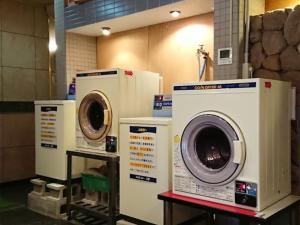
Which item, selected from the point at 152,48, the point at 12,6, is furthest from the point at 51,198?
the point at 12,6

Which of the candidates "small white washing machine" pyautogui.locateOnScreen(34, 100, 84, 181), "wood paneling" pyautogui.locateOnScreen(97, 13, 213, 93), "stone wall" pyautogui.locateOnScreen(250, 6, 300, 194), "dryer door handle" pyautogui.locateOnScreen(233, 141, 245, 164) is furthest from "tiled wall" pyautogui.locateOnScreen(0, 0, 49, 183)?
"dryer door handle" pyautogui.locateOnScreen(233, 141, 245, 164)

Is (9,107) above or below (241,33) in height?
below

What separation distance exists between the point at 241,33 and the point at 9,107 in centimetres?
426

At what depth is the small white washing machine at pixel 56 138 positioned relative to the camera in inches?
170

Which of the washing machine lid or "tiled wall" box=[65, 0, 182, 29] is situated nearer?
the washing machine lid

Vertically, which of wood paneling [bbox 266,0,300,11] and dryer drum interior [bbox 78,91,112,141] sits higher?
wood paneling [bbox 266,0,300,11]

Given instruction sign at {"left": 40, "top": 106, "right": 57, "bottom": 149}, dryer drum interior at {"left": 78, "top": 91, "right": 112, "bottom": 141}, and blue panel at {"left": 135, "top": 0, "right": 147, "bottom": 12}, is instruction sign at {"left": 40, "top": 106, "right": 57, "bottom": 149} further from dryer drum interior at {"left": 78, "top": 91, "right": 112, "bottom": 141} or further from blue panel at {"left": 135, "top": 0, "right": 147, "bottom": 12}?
blue panel at {"left": 135, "top": 0, "right": 147, "bottom": 12}

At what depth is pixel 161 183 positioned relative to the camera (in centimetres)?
304

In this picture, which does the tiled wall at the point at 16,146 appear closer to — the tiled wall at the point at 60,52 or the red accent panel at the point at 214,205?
the tiled wall at the point at 60,52

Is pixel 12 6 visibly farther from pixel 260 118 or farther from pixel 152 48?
A: pixel 260 118

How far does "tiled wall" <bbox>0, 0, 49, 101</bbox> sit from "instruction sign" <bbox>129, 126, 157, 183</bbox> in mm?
3504

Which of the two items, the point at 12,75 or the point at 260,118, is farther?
the point at 12,75

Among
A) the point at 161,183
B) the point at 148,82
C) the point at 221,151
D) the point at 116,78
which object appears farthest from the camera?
the point at 148,82

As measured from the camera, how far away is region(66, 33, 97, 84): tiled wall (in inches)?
201
